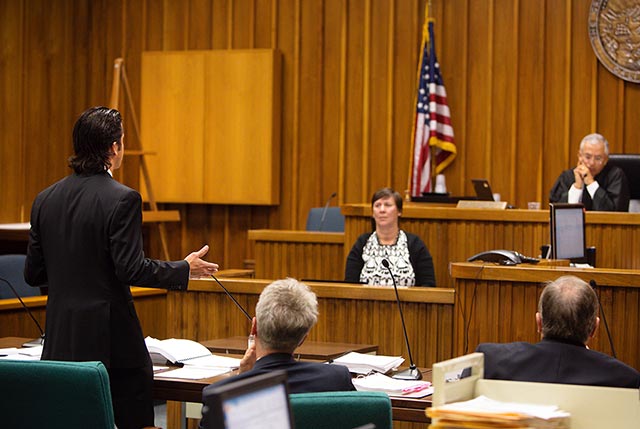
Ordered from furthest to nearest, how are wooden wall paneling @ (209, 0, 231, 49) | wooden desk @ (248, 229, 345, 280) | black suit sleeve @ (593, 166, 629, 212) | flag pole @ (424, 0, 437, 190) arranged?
wooden wall paneling @ (209, 0, 231, 49), flag pole @ (424, 0, 437, 190), wooden desk @ (248, 229, 345, 280), black suit sleeve @ (593, 166, 629, 212)

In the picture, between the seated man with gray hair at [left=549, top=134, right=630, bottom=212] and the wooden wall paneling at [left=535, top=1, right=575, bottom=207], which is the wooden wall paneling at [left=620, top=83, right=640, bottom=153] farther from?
the seated man with gray hair at [left=549, top=134, right=630, bottom=212]

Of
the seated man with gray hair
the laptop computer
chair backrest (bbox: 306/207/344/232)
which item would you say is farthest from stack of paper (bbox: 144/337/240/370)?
chair backrest (bbox: 306/207/344/232)

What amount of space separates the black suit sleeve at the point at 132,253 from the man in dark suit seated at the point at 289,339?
1.88 ft

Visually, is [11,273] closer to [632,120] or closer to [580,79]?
[580,79]

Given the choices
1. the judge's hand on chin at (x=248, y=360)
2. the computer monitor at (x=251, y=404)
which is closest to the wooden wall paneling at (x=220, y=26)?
the judge's hand on chin at (x=248, y=360)

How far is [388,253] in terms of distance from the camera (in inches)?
245

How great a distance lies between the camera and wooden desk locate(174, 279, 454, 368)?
17.3 ft

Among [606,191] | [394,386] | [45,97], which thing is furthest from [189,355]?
[45,97]

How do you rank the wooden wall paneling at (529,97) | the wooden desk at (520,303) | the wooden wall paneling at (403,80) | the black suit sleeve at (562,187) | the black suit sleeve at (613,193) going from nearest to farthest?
1. the wooden desk at (520,303)
2. the black suit sleeve at (613,193)
3. the black suit sleeve at (562,187)
4. the wooden wall paneling at (529,97)
5. the wooden wall paneling at (403,80)

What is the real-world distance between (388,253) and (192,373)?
2614mm

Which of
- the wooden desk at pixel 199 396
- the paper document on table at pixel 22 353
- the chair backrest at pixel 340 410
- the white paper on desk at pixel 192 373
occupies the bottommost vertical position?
the wooden desk at pixel 199 396

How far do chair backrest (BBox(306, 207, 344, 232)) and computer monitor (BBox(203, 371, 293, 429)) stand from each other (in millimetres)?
6361

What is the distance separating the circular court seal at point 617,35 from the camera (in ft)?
27.3

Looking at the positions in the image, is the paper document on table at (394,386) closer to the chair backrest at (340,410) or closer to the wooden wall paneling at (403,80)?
the chair backrest at (340,410)
